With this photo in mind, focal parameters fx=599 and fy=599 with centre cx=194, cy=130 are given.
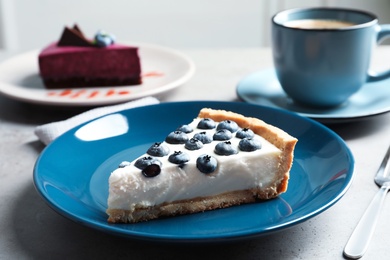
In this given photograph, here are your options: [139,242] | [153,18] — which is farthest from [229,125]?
[153,18]

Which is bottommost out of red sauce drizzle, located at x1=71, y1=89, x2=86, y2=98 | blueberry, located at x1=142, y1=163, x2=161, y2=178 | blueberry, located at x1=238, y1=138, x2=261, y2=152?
red sauce drizzle, located at x1=71, y1=89, x2=86, y2=98

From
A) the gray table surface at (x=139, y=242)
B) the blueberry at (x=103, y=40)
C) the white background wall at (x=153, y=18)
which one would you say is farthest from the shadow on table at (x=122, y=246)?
the white background wall at (x=153, y=18)

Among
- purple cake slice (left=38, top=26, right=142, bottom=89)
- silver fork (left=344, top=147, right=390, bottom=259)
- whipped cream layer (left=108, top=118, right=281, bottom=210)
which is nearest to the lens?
silver fork (left=344, top=147, right=390, bottom=259)

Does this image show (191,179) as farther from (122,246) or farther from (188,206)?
(122,246)

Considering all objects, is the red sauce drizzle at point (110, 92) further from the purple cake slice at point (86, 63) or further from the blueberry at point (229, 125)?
the blueberry at point (229, 125)

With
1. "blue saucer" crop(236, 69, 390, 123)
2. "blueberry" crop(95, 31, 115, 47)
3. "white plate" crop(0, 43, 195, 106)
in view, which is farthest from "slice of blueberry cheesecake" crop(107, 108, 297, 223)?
"blueberry" crop(95, 31, 115, 47)

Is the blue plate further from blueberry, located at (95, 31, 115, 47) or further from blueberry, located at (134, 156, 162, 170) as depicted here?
blueberry, located at (95, 31, 115, 47)
